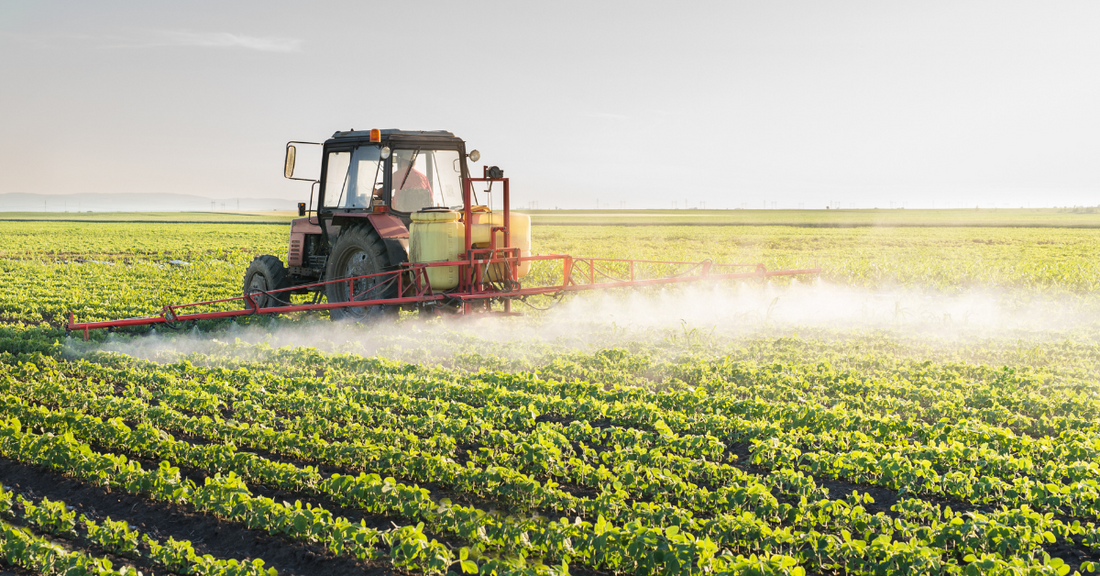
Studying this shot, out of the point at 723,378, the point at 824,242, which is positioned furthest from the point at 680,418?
the point at 824,242

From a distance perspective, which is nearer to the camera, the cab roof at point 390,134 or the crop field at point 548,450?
the crop field at point 548,450

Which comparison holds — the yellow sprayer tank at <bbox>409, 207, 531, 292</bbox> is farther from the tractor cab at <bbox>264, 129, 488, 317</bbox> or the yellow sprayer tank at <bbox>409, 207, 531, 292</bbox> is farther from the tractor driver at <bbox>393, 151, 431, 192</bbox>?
the tractor driver at <bbox>393, 151, 431, 192</bbox>

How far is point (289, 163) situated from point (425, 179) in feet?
6.10

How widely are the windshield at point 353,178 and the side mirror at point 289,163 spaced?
0.93 m

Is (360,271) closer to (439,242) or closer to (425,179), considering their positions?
(439,242)

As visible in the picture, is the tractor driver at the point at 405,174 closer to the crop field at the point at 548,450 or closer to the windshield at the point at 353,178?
the windshield at the point at 353,178

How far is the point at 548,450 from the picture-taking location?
5.62 meters

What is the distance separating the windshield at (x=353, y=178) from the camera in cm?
1114

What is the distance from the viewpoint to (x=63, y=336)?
11.5 metres

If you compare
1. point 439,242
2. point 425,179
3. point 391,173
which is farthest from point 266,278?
point 439,242

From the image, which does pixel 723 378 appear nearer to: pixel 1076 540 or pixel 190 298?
pixel 1076 540

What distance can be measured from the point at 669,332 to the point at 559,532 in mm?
7509

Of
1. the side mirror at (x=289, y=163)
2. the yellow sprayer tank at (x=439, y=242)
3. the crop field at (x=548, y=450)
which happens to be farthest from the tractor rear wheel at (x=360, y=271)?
the side mirror at (x=289, y=163)

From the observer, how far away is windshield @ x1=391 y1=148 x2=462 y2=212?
1107 centimetres
